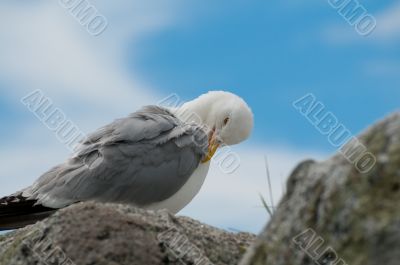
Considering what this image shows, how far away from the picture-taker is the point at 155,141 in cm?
770

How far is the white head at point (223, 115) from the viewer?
9141 millimetres

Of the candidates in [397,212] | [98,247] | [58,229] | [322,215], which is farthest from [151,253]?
[397,212]

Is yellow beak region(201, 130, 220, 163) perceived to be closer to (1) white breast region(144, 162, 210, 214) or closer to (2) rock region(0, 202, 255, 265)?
(1) white breast region(144, 162, 210, 214)

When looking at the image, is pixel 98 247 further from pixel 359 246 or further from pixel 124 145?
pixel 124 145

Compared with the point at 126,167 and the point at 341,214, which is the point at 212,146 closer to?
the point at 126,167

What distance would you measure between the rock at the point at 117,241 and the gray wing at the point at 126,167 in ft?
6.87

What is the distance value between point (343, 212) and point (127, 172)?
4.89 m

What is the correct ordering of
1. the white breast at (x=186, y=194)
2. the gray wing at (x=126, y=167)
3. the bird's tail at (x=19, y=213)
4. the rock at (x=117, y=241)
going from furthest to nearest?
the white breast at (x=186, y=194) < the bird's tail at (x=19, y=213) < the gray wing at (x=126, y=167) < the rock at (x=117, y=241)

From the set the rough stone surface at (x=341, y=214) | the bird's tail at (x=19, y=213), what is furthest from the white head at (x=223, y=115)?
the rough stone surface at (x=341, y=214)

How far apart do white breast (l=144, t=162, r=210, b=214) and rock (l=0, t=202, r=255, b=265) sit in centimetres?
246

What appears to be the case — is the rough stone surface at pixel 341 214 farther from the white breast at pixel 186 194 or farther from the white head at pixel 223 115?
the white head at pixel 223 115

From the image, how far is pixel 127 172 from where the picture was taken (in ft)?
24.7

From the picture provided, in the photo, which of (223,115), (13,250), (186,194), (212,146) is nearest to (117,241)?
(13,250)

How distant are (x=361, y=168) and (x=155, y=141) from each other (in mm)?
4885
